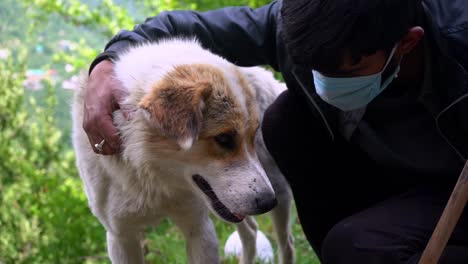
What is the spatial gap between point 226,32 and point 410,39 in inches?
38.8

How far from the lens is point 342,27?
213cm

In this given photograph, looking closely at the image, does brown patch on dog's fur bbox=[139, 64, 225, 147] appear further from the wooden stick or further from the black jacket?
the wooden stick

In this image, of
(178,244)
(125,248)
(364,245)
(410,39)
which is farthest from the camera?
(178,244)

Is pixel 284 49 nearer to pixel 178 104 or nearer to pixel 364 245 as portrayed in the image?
pixel 178 104

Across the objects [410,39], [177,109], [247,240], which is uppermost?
[410,39]

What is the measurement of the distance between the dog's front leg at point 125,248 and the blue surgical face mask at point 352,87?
1148mm

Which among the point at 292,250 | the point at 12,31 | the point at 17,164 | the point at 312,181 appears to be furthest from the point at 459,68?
the point at 12,31

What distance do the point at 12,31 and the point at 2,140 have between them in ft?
4.47

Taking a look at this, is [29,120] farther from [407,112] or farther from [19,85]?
[407,112]

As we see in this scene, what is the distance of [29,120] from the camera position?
611cm

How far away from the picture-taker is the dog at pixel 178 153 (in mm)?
2504

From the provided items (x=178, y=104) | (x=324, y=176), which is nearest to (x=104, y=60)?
(x=178, y=104)

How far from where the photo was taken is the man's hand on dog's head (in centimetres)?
261

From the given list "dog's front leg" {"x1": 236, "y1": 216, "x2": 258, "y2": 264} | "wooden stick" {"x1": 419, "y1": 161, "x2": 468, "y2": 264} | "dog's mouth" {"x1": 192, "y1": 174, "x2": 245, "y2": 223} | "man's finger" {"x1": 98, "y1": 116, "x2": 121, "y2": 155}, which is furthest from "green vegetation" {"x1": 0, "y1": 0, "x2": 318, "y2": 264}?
"wooden stick" {"x1": 419, "y1": 161, "x2": 468, "y2": 264}
